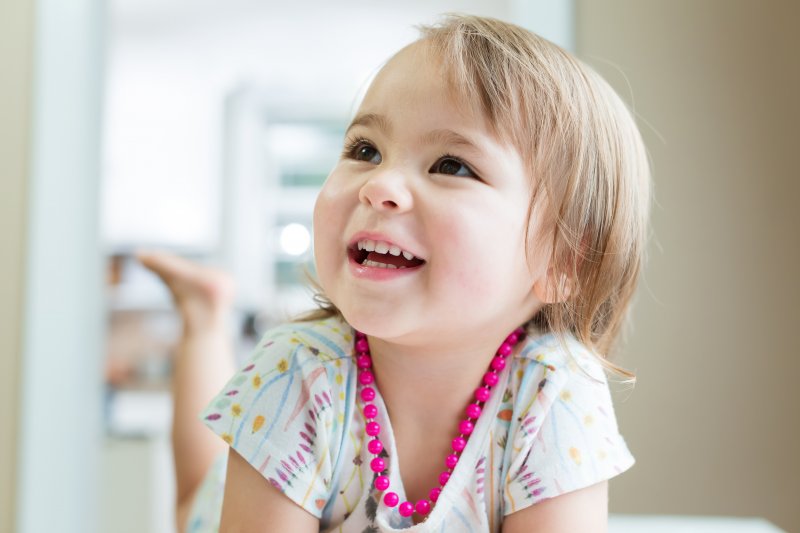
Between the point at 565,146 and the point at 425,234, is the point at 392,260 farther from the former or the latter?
the point at 565,146

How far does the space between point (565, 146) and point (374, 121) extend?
7.0 inches

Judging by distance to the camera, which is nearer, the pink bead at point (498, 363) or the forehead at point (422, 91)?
the forehead at point (422, 91)

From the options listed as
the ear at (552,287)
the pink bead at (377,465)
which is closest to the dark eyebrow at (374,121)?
the ear at (552,287)

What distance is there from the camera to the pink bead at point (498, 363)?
78 cm

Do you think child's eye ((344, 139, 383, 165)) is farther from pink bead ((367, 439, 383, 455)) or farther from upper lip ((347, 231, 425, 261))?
pink bead ((367, 439, 383, 455))

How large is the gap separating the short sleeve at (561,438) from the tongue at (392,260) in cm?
20

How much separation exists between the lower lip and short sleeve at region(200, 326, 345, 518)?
5.8 inches

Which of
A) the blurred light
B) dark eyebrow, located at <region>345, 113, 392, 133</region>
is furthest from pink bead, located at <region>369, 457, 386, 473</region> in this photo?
the blurred light

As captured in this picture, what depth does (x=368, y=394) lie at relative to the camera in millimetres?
745

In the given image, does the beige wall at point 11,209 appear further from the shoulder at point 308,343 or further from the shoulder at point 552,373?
the shoulder at point 552,373

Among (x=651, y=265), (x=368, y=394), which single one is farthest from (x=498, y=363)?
(x=651, y=265)

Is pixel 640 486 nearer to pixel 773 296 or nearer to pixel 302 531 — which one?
pixel 773 296

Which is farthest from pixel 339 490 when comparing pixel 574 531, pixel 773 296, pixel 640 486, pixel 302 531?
pixel 773 296

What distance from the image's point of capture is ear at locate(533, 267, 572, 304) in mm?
724
